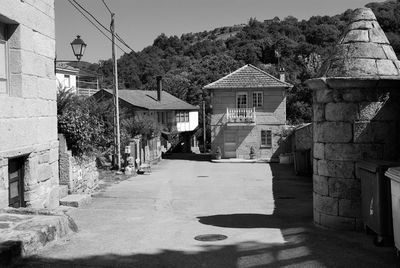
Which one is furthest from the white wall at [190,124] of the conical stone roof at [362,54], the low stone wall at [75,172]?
the conical stone roof at [362,54]

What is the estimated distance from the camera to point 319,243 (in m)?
7.23

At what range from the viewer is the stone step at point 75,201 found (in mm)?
11688

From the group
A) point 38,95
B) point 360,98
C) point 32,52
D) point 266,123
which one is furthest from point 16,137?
point 266,123

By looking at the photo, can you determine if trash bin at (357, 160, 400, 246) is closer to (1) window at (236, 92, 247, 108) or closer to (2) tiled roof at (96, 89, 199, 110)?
(1) window at (236, 92, 247, 108)

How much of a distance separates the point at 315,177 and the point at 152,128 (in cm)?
2153

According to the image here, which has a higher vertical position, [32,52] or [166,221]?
[32,52]

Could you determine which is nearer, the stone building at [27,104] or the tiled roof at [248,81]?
the stone building at [27,104]

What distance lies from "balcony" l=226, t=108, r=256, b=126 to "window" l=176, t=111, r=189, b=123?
52.2 ft

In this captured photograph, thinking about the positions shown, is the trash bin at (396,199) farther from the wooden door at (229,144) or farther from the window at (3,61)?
the wooden door at (229,144)

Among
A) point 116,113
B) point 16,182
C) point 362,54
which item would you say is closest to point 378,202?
point 362,54

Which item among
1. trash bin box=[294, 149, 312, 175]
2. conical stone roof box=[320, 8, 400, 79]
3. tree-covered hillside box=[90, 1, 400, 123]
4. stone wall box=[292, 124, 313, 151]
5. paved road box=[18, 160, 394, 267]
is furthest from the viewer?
tree-covered hillside box=[90, 1, 400, 123]

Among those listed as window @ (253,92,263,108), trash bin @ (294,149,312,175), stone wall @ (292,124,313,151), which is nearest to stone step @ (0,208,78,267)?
trash bin @ (294,149,312,175)

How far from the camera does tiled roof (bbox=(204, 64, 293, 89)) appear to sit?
34625 mm

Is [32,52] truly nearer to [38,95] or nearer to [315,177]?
[38,95]
